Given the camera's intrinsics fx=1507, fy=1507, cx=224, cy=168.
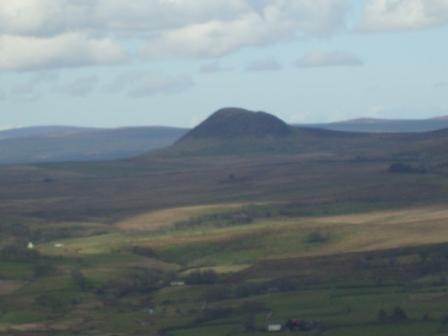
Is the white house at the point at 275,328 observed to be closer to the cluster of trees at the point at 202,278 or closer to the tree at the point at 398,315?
the tree at the point at 398,315

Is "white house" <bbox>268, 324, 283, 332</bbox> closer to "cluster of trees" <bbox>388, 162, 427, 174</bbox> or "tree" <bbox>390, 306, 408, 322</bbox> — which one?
"tree" <bbox>390, 306, 408, 322</bbox>

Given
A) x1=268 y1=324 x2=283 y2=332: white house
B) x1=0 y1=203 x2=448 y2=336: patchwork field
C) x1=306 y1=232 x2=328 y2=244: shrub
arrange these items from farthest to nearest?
x1=306 y1=232 x2=328 y2=244: shrub
x1=0 y1=203 x2=448 y2=336: patchwork field
x1=268 y1=324 x2=283 y2=332: white house

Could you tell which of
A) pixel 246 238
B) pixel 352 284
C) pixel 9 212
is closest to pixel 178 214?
pixel 9 212

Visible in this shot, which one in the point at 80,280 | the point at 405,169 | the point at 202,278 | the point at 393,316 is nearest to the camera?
the point at 393,316

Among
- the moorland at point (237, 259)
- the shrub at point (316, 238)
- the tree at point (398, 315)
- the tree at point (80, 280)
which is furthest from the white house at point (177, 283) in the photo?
the tree at point (398, 315)

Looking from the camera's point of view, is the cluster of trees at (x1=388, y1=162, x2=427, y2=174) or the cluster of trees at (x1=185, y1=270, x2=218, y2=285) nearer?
the cluster of trees at (x1=185, y1=270, x2=218, y2=285)

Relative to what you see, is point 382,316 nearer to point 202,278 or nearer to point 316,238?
point 202,278

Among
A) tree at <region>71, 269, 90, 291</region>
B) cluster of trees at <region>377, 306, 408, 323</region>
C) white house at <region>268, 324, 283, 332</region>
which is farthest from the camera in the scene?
tree at <region>71, 269, 90, 291</region>

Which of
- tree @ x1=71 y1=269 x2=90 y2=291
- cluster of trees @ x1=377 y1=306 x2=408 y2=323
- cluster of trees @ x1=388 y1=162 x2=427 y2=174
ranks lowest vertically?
cluster of trees @ x1=377 y1=306 x2=408 y2=323

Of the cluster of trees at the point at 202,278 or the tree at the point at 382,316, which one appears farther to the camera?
the cluster of trees at the point at 202,278

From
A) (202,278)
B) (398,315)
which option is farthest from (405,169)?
(398,315)

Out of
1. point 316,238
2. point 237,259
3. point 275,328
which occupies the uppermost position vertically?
point 316,238

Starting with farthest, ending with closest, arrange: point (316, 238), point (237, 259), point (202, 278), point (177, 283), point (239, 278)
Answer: point (316, 238) < point (237, 259) < point (202, 278) < point (177, 283) < point (239, 278)

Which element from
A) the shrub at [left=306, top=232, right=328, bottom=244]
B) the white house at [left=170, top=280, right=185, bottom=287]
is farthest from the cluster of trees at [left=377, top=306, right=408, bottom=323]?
the shrub at [left=306, top=232, right=328, bottom=244]
